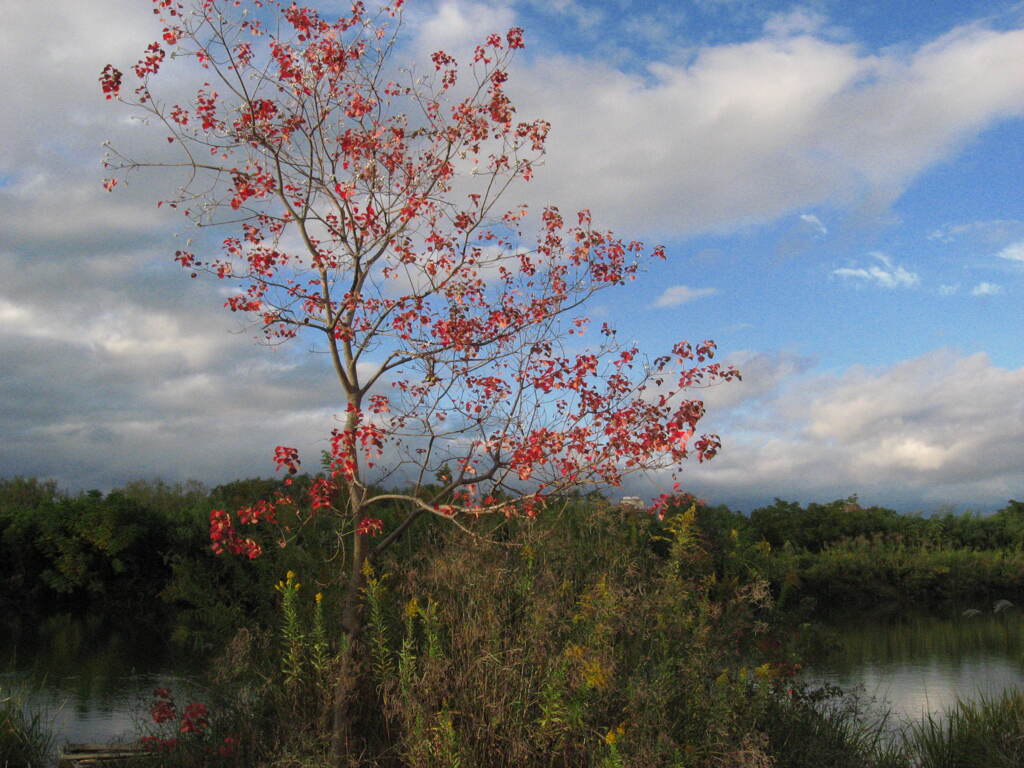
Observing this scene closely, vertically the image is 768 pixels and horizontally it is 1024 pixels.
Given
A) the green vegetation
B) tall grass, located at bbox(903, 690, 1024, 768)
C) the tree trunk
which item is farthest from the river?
the tree trunk

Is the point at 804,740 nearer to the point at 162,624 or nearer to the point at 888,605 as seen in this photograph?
the point at 162,624

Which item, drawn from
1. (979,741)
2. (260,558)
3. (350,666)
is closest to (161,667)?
(260,558)

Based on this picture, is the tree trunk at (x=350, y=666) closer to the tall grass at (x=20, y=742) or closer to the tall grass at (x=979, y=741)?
the tall grass at (x=20, y=742)

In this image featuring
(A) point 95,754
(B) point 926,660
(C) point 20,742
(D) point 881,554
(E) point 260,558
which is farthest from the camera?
(D) point 881,554

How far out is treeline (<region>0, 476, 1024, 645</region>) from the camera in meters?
7.94

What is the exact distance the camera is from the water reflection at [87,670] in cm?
650

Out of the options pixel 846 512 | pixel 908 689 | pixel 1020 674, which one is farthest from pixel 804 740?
pixel 846 512

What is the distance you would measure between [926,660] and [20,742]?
27.8 feet

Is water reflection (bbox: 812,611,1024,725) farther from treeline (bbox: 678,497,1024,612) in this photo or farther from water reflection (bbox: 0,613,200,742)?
water reflection (bbox: 0,613,200,742)

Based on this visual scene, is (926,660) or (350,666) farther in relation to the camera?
(926,660)

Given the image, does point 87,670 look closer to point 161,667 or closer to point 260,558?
point 161,667

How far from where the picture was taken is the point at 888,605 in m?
12.8

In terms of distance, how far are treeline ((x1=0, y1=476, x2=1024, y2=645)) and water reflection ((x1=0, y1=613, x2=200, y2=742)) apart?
0.39 metres

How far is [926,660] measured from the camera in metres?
9.52
